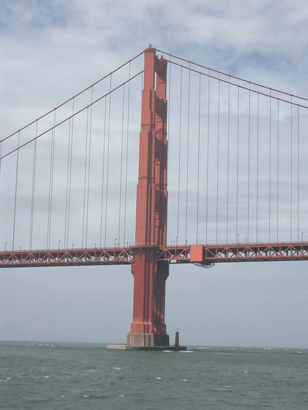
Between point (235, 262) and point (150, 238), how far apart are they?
1171 cm

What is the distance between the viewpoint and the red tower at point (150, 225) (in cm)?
8025

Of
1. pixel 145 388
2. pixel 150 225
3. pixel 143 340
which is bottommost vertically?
pixel 145 388

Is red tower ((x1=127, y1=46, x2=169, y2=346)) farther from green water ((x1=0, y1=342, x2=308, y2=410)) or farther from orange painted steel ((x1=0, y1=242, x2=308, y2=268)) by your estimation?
green water ((x1=0, y1=342, x2=308, y2=410))

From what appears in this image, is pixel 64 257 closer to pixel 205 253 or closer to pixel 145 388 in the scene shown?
pixel 205 253

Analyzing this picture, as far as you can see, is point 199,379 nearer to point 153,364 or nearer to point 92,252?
point 153,364

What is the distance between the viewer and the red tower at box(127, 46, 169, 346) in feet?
263

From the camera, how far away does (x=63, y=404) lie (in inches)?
1230

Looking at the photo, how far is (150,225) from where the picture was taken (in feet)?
270

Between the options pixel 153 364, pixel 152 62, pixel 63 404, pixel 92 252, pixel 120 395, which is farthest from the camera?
pixel 92 252

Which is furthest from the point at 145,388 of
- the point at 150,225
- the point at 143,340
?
the point at 150,225

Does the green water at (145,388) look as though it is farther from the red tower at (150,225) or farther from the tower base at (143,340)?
the red tower at (150,225)

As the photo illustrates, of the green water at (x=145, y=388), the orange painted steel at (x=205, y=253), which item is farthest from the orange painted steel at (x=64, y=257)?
the green water at (x=145, y=388)

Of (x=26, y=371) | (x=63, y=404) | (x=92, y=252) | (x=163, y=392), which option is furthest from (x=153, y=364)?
(x=92, y=252)

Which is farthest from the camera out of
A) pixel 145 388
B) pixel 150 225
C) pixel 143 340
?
pixel 150 225
